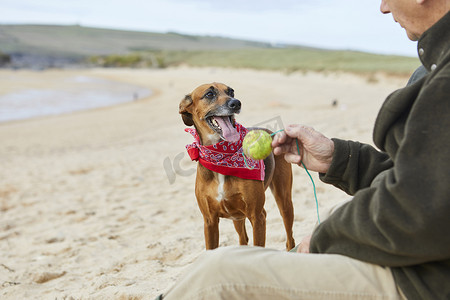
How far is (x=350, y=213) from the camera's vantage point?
5.86 feet

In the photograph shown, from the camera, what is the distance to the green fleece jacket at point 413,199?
1529 mm

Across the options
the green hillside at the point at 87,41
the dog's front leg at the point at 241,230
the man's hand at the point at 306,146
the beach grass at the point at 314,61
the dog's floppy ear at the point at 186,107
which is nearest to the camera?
the man's hand at the point at 306,146

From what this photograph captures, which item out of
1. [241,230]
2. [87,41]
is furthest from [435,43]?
[87,41]

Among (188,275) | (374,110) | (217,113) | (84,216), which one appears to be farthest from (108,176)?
(374,110)

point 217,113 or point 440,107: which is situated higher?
point 440,107

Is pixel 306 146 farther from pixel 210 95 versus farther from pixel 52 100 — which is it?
pixel 52 100

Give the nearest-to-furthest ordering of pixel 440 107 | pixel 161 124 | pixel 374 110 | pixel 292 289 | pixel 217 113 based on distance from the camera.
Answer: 1. pixel 440 107
2. pixel 292 289
3. pixel 217 113
4. pixel 374 110
5. pixel 161 124

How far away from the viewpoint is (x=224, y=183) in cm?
348

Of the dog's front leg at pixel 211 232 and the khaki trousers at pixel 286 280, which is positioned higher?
the khaki trousers at pixel 286 280

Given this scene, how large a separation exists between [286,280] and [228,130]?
2.05 meters

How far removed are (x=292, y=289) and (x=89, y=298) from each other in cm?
206

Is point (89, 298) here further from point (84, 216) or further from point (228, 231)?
point (84, 216)

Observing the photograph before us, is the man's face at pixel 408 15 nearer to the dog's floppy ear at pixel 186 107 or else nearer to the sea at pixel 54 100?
the dog's floppy ear at pixel 186 107

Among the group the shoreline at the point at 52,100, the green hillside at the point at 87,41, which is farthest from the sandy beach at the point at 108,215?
the green hillside at the point at 87,41
